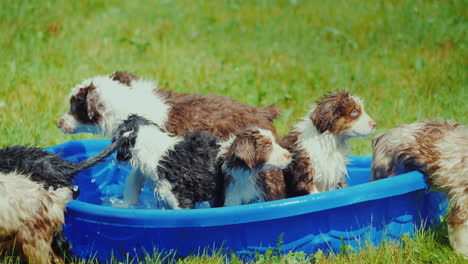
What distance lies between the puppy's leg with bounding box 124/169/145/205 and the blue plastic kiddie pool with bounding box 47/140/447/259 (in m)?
0.87

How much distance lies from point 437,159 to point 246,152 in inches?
60.8

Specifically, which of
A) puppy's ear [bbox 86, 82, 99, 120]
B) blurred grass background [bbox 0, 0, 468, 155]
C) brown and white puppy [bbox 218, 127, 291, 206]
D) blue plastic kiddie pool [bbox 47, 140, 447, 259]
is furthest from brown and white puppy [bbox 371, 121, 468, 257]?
puppy's ear [bbox 86, 82, 99, 120]

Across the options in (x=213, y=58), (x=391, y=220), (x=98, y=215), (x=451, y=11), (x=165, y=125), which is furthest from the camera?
(x=451, y=11)

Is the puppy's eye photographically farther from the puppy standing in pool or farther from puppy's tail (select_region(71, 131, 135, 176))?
puppy's tail (select_region(71, 131, 135, 176))

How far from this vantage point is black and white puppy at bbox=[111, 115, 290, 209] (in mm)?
4949

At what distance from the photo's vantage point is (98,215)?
446 centimetres

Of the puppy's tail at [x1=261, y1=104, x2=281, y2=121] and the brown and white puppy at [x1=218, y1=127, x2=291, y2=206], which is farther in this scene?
the puppy's tail at [x1=261, y1=104, x2=281, y2=121]

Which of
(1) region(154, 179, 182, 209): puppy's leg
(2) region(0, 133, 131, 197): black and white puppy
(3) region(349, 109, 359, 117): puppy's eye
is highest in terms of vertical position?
(3) region(349, 109, 359, 117): puppy's eye

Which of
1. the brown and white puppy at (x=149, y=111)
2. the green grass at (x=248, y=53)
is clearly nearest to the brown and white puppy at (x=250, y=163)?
the brown and white puppy at (x=149, y=111)

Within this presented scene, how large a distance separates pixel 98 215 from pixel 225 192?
1.13 metres

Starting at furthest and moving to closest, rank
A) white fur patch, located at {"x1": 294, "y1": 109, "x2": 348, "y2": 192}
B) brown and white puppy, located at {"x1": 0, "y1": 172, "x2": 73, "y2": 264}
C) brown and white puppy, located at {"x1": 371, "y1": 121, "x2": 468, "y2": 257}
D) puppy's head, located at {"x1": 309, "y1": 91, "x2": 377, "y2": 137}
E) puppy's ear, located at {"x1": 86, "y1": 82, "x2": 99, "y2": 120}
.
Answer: puppy's ear, located at {"x1": 86, "y1": 82, "x2": 99, "y2": 120} < white fur patch, located at {"x1": 294, "y1": 109, "x2": 348, "y2": 192} < puppy's head, located at {"x1": 309, "y1": 91, "x2": 377, "y2": 137} < brown and white puppy, located at {"x1": 371, "y1": 121, "x2": 468, "y2": 257} < brown and white puppy, located at {"x1": 0, "y1": 172, "x2": 73, "y2": 264}

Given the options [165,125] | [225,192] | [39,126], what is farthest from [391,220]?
[39,126]

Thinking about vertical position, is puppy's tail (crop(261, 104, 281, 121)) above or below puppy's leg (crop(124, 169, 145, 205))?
above

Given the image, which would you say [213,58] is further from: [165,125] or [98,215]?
[98,215]
